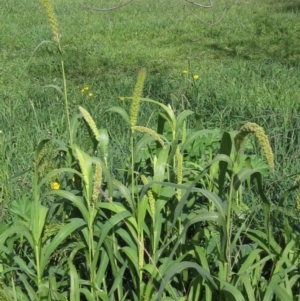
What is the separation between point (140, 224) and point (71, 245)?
22 centimetres

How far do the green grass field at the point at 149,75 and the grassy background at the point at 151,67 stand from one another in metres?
0.01

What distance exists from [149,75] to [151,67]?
757mm

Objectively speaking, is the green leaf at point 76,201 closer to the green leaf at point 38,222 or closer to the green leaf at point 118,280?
the green leaf at point 38,222

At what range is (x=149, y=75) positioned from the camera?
17.4 feet

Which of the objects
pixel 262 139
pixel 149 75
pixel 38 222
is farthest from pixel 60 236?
pixel 149 75

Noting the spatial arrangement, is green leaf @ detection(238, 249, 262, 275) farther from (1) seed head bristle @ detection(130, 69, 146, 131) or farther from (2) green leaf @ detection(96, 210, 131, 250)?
(1) seed head bristle @ detection(130, 69, 146, 131)

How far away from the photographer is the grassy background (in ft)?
10.9

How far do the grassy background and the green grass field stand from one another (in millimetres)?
11

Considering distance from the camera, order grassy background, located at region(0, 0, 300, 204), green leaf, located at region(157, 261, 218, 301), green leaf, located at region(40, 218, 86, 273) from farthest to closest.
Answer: grassy background, located at region(0, 0, 300, 204)
green leaf, located at region(40, 218, 86, 273)
green leaf, located at region(157, 261, 218, 301)

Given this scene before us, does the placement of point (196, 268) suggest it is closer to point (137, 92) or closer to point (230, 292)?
point (230, 292)

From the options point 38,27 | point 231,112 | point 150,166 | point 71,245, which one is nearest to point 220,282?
point 71,245

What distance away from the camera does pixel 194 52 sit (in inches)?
262

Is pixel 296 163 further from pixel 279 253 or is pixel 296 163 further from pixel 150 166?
pixel 279 253

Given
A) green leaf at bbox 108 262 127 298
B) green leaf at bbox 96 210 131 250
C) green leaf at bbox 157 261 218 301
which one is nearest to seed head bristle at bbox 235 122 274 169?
green leaf at bbox 157 261 218 301
